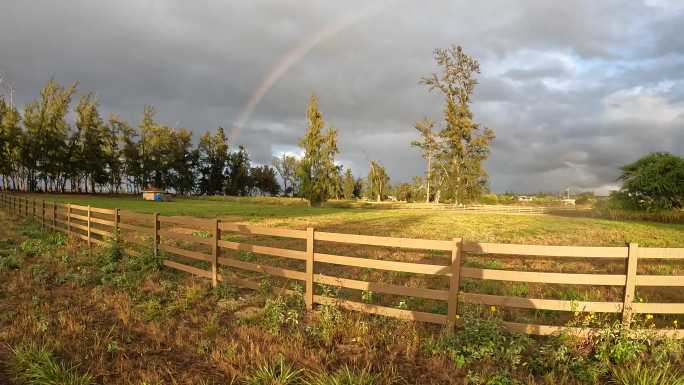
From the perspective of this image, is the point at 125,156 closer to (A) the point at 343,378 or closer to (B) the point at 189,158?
(B) the point at 189,158

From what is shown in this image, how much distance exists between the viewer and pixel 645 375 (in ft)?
12.4

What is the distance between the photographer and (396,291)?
5.45 metres

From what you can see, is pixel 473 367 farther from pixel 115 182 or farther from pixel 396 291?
pixel 115 182

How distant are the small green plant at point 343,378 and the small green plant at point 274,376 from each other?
14cm

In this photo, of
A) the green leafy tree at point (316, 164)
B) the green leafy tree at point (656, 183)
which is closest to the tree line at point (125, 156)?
the green leafy tree at point (316, 164)

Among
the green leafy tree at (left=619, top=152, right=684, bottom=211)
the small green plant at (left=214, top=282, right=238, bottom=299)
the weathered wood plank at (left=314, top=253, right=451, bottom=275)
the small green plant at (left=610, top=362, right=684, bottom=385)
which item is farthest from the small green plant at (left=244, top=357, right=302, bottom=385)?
the green leafy tree at (left=619, top=152, right=684, bottom=211)

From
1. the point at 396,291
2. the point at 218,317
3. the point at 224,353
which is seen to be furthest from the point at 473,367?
the point at 218,317

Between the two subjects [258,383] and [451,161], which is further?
[451,161]

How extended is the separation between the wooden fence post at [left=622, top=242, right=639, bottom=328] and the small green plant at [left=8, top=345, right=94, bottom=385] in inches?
250

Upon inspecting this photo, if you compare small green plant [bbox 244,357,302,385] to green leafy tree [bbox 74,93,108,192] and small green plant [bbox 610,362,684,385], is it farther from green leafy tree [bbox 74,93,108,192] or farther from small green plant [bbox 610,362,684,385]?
green leafy tree [bbox 74,93,108,192]

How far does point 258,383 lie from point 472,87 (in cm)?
4736

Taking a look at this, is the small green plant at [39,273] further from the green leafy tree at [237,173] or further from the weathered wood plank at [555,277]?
the green leafy tree at [237,173]

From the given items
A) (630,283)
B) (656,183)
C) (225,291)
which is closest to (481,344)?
(630,283)

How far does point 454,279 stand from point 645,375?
6.93 feet
